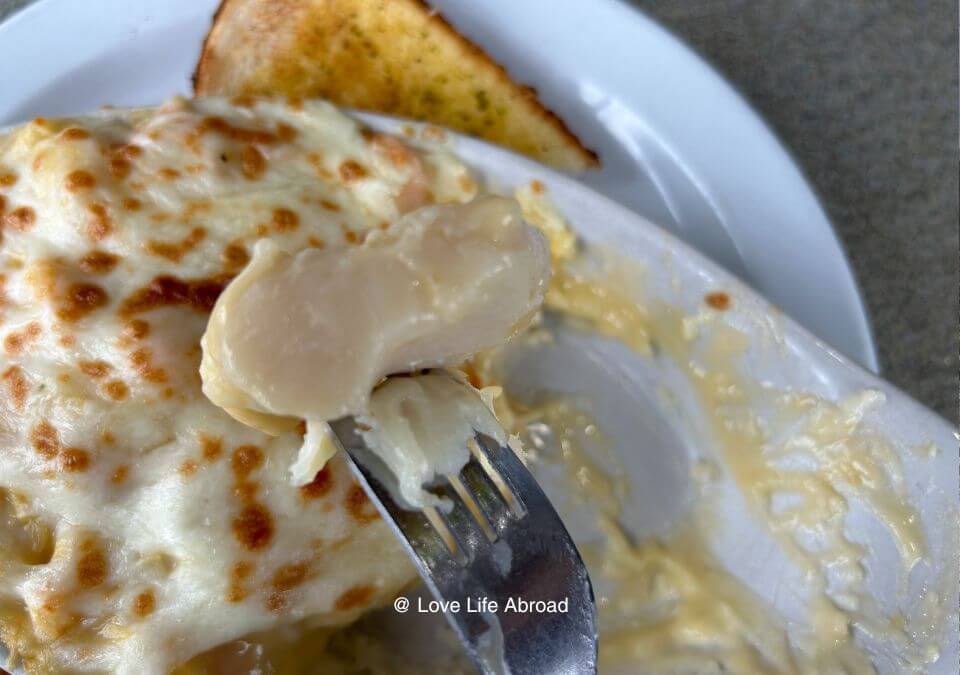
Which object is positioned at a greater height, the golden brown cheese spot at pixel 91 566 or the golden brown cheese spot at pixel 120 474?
the golden brown cheese spot at pixel 120 474

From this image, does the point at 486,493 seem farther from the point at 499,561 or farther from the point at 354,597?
the point at 354,597

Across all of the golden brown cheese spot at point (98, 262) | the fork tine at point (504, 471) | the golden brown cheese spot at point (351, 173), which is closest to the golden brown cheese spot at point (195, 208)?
the golden brown cheese spot at point (98, 262)

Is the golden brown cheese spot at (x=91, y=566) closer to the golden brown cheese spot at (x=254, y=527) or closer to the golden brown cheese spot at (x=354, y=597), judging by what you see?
the golden brown cheese spot at (x=254, y=527)

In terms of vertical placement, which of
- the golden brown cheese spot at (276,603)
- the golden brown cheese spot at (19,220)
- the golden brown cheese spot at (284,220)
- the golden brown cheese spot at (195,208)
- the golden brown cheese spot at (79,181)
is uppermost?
the golden brown cheese spot at (79,181)

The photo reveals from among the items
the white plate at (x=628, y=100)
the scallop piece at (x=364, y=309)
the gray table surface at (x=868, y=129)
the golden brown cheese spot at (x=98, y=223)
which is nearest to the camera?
the scallop piece at (x=364, y=309)

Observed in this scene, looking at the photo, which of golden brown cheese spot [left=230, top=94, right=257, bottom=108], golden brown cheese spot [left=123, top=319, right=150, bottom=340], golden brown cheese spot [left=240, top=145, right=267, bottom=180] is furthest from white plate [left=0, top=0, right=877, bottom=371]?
golden brown cheese spot [left=123, top=319, right=150, bottom=340]

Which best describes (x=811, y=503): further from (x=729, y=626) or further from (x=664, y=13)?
(x=664, y=13)

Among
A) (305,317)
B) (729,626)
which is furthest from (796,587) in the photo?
(305,317)

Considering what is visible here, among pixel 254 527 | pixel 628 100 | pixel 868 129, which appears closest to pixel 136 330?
pixel 254 527
